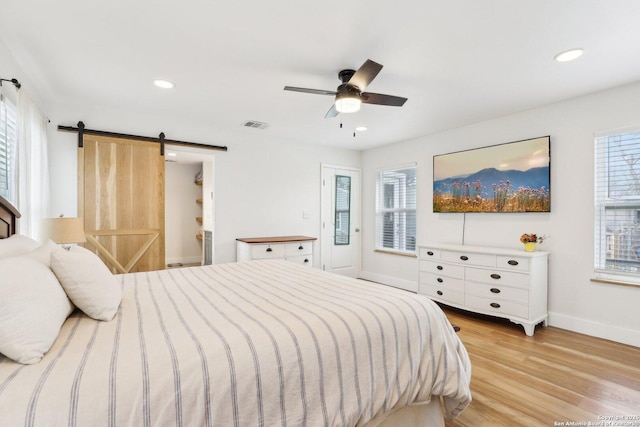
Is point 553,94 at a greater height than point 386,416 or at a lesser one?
greater

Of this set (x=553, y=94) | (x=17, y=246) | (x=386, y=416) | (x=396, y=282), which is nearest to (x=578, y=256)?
(x=553, y=94)

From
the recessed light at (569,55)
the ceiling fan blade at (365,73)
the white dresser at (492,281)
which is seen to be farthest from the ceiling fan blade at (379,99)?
the white dresser at (492,281)

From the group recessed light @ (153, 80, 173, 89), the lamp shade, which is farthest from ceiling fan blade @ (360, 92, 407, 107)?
the lamp shade

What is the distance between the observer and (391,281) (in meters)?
5.19

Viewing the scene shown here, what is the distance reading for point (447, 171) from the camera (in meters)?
4.29

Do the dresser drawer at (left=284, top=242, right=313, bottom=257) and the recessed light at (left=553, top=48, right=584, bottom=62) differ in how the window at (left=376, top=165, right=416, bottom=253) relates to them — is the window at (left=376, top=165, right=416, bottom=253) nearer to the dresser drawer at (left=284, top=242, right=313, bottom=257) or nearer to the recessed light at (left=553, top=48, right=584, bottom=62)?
the dresser drawer at (left=284, top=242, right=313, bottom=257)

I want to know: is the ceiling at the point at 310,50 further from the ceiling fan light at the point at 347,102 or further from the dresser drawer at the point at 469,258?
the dresser drawer at the point at 469,258

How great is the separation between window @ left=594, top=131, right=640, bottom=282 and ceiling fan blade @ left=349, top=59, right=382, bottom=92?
2.52 m

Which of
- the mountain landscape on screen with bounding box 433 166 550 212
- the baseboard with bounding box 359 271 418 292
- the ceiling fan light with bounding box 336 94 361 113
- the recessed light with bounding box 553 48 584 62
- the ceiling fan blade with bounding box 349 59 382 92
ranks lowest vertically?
the baseboard with bounding box 359 271 418 292

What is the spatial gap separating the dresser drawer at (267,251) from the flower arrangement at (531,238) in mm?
2903

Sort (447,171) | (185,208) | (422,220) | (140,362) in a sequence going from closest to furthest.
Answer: (140,362) < (447,171) < (422,220) < (185,208)

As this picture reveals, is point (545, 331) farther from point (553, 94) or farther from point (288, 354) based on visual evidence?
point (288, 354)

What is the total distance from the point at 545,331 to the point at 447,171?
2176 mm

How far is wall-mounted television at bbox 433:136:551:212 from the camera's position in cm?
340
